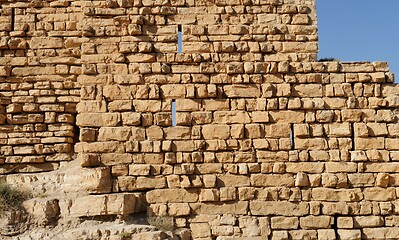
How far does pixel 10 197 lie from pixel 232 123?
372cm

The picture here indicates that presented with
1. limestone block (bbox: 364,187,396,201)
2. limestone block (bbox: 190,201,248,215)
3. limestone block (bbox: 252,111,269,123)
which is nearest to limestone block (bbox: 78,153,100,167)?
limestone block (bbox: 190,201,248,215)

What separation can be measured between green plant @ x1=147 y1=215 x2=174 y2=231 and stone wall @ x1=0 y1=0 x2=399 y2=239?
6.1 inches

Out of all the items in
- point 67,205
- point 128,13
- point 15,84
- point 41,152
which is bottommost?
point 67,205

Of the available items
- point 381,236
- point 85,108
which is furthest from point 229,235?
point 85,108

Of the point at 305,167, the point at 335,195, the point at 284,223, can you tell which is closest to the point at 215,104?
the point at 305,167

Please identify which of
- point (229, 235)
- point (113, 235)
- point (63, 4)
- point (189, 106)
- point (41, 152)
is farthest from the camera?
point (63, 4)

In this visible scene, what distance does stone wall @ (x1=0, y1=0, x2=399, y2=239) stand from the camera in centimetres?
744

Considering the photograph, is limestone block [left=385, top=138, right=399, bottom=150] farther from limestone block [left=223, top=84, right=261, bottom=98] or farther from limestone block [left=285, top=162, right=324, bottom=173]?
limestone block [left=223, top=84, right=261, bottom=98]

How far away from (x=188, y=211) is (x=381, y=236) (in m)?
3.15

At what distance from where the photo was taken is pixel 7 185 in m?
7.53

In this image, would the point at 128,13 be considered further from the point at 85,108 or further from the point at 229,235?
the point at 229,235

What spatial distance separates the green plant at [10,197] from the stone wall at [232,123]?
912 millimetres

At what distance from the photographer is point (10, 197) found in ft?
23.6

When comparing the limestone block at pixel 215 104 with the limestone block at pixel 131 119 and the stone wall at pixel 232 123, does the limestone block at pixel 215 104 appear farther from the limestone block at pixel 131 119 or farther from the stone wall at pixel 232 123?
the limestone block at pixel 131 119
